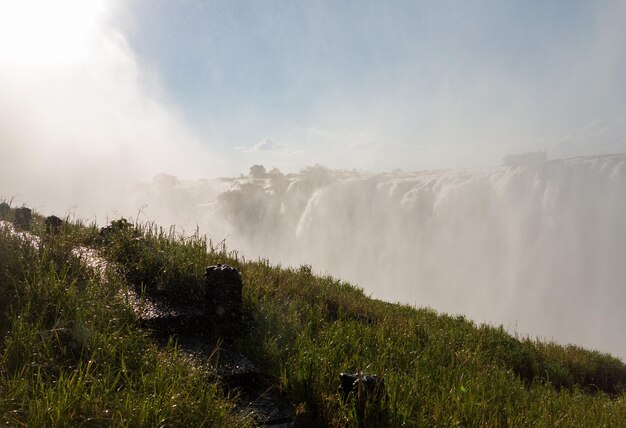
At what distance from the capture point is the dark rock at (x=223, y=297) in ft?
15.6

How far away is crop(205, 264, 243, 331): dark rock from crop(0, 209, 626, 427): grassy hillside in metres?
0.22

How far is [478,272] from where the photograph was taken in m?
65.8

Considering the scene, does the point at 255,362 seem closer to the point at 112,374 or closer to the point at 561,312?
the point at 112,374

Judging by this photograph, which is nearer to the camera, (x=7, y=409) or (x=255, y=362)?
(x=7, y=409)

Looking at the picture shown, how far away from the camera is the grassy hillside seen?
2.80 meters

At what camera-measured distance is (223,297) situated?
484 centimetres

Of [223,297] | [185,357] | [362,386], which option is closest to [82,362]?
[185,357]

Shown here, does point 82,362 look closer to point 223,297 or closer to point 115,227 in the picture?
point 223,297

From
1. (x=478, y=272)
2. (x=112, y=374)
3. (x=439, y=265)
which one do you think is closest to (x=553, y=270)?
(x=478, y=272)

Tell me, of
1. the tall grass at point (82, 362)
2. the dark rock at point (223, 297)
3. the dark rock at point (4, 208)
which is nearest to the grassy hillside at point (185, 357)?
the tall grass at point (82, 362)

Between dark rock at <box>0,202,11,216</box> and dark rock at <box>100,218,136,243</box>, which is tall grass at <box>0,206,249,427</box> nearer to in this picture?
dark rock at <box>100,218,136,243</box>

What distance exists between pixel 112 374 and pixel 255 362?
1.53 metres

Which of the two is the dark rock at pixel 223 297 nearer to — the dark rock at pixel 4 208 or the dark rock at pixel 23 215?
the dark rock at pixel 23 215

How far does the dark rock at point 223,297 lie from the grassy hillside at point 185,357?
0.22 m
